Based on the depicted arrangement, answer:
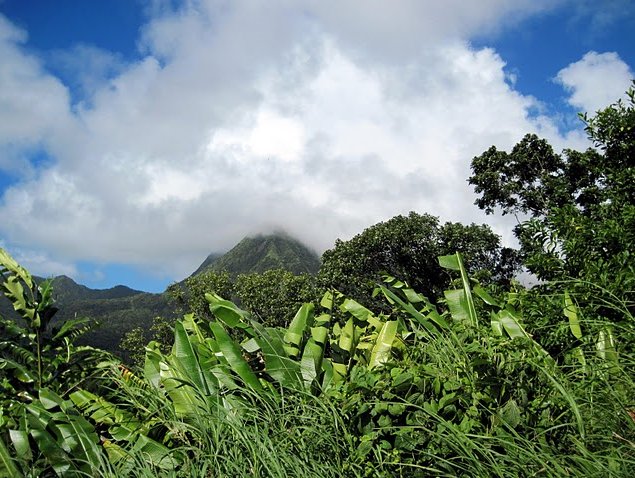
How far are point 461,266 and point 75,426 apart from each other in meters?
3.13

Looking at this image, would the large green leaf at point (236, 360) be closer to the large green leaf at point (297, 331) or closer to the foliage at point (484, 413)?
the large green leaf at point (297, 331)

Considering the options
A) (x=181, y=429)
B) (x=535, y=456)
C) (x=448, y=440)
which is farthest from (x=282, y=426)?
(x=535, y=456)

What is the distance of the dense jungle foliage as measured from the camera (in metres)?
2.21

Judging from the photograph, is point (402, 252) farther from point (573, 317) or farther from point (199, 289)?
point (573, 317)

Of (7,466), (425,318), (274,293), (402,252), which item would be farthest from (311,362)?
(274,293)

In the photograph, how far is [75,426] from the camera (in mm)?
2770

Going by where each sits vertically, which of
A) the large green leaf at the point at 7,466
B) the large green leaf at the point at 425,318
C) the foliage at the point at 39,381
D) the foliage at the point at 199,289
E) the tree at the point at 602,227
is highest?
the foliage at the point at 199,289

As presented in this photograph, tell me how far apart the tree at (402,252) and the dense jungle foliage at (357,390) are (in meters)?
21.7

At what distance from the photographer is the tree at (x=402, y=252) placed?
26.9 metres

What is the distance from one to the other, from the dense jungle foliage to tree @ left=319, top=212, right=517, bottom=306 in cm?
2169

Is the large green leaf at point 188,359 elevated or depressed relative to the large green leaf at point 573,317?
depressed

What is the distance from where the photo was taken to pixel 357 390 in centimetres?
254

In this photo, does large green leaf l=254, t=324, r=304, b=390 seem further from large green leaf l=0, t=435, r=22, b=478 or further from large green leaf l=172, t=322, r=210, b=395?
large green leaf l=0, t=435, r=22, b=478

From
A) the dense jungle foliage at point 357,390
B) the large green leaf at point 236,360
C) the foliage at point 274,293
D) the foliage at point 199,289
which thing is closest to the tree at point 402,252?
the foliage at point 274,293
